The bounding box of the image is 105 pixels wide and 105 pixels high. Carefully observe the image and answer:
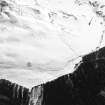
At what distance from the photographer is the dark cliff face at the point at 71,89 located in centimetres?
585

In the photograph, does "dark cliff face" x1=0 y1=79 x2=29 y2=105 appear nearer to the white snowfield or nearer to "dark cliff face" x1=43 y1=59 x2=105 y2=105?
the white snowfield

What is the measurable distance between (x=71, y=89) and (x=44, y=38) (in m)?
0.87

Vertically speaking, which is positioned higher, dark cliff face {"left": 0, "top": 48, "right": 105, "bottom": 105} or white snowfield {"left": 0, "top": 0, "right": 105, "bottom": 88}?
white snowfield {"left": 0, "top": 0, "right": 105, "bottom": 88}

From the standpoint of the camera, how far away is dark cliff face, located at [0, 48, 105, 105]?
19.2 ft

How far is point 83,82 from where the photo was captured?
629 cm

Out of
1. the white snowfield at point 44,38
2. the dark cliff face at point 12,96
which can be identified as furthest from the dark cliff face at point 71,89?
the white snowfield at point 44,38

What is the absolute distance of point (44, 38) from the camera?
246 inches

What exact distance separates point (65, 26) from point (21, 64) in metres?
1.13

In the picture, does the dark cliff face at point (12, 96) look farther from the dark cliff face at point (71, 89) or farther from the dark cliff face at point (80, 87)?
the dark cliff face at point (80, 87)

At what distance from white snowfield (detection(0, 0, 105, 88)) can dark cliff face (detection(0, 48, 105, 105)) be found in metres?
0.14

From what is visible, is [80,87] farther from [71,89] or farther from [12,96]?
[12,96]

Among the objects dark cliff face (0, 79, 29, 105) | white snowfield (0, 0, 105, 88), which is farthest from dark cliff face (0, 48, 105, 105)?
white snowfield (0, 0, 105, 88)

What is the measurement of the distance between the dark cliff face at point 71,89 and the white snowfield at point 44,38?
14 centimetres

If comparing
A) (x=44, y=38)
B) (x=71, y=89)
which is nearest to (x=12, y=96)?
(x=71, y=89)
